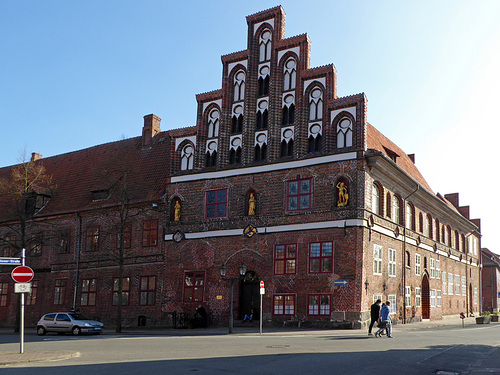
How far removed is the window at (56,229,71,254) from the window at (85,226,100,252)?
181cm

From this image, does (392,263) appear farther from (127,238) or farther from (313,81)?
(127,238)

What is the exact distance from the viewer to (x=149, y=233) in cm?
3644

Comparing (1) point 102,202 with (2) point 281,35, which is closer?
(2) point 281,35

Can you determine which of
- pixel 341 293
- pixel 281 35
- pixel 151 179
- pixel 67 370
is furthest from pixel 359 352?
pixel 151 179

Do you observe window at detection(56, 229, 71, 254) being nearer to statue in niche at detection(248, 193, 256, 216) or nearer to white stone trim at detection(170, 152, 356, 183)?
white stone trim at detection(170, 152, 356, 183)

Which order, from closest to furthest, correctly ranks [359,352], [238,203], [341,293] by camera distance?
[359,352] < [341,293] < [238,203]

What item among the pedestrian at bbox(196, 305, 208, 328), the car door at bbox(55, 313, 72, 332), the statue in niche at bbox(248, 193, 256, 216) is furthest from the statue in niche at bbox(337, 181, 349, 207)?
the car door at bbox(55, 313, 72, 332)

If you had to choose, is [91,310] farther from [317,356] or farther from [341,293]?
[317,356]

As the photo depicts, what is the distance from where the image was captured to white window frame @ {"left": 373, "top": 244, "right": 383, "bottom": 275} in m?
30.0

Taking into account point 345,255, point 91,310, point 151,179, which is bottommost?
point 91,310

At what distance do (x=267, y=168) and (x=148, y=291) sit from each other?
11.5m

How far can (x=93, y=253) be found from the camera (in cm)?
3844

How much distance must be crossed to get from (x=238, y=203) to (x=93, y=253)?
12.4 meters

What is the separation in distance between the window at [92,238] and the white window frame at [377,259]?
63.7 ft
